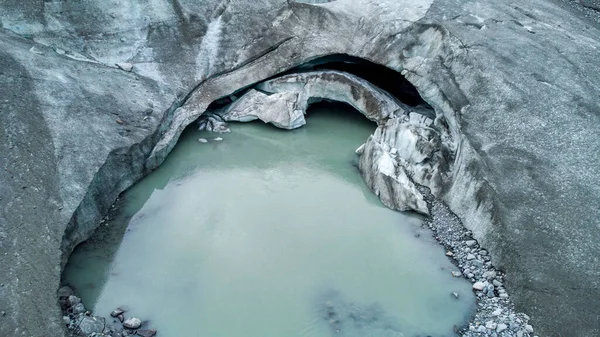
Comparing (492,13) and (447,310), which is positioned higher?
(492,13)

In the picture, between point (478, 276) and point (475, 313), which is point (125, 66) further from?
point (475, 313)

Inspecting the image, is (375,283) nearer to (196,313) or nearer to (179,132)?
(196,313)

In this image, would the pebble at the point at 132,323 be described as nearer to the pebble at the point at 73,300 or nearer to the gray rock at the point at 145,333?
the gray rock at the point at 145,333

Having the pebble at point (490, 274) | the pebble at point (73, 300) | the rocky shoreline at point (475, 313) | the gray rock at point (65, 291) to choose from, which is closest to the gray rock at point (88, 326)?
the rocky shoreline at point (475, 313)

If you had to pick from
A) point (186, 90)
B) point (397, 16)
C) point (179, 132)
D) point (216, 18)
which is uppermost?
point (397, 16)

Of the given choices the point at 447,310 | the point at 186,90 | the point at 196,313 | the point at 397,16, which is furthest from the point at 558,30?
the point at 196,313

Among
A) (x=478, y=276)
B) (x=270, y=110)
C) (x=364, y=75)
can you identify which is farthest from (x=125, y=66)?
(x=478, y=276)
